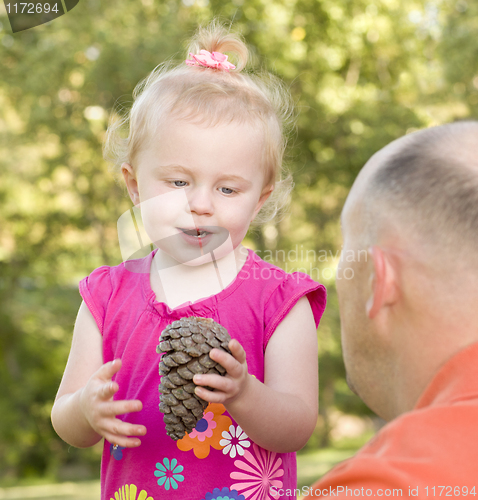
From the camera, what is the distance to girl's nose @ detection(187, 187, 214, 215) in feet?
6.29

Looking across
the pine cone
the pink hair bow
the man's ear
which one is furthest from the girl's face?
the man's ear

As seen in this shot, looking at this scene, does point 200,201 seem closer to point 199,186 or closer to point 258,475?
point 199,186

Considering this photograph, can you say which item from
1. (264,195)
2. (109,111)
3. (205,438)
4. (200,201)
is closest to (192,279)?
(200,201)

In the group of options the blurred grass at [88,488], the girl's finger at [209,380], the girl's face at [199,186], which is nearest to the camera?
the girl's finger at [209,380]

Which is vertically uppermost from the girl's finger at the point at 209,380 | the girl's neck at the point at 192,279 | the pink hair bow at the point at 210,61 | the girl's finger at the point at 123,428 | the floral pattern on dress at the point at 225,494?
the pink hair bow at the point at 210,61

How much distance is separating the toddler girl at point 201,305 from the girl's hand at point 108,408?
0.19ft

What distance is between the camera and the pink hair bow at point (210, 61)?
7.41ft

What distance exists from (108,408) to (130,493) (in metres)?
0.47

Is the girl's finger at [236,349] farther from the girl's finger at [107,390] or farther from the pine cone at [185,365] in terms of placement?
the girl's finger at [107,390]

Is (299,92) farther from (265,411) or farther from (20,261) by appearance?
(265,411)

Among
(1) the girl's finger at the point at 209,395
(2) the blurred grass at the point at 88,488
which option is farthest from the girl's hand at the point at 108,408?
(2) the blurred grass at the point at 88,488

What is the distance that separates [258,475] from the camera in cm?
187

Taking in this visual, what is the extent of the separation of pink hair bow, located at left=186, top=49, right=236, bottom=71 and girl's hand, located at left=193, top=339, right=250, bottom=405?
1.24 metres

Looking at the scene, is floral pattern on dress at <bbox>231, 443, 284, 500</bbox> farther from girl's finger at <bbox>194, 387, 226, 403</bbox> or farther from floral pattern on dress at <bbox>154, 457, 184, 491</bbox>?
girl's finger at <bbox>194, 387, 226, 403</bbox>
